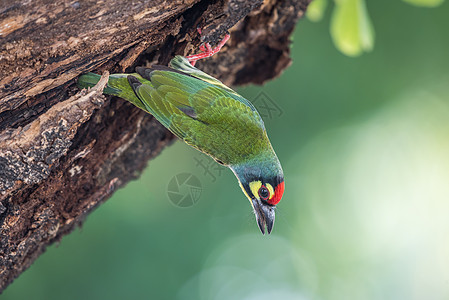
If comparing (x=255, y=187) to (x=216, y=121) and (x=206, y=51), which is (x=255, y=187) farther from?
(x=206, y=51)

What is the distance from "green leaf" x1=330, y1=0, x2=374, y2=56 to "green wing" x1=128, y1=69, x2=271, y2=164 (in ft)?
4.54

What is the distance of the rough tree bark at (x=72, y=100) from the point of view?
8.25ft

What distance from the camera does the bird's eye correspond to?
3.43 metres

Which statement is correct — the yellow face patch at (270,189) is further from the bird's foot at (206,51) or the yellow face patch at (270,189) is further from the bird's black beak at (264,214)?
the bird's foot at (206,51)

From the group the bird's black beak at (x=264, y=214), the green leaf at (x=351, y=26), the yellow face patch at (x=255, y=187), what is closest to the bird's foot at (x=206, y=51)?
the yellow face patch at (x=255, y=187)

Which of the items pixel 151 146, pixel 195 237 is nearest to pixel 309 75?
pixel 195 237

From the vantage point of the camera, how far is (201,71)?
355 centimetres

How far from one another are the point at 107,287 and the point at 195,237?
126 centimetres

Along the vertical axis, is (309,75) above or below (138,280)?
above

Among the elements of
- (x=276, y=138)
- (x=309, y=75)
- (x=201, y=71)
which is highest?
(x=201, y=71)

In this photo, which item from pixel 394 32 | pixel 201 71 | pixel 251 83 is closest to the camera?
pixel 201 71

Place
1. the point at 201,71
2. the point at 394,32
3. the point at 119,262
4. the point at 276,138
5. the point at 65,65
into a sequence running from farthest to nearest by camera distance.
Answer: the point at 394,32 < the point at 276,138 < the point at 119,262 < the point at 201,71 < the point at 65,65

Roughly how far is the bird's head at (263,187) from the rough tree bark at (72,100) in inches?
31.3

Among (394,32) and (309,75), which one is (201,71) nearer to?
(309,75)
